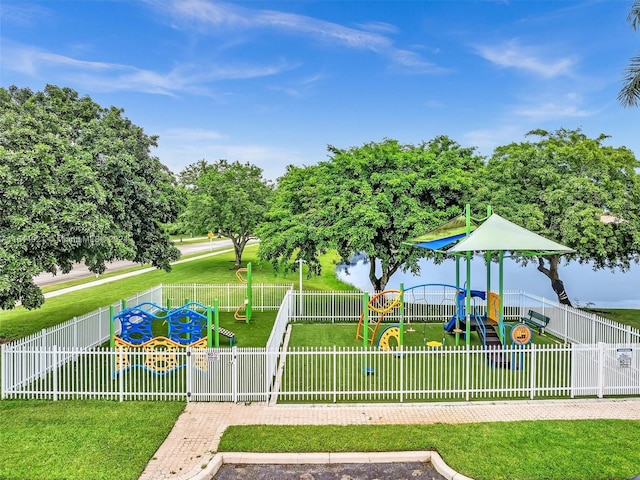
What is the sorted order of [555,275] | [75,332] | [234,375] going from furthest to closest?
[555,275] < [75,332] < [234,375]

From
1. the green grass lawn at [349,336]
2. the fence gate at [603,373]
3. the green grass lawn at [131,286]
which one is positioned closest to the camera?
the fence gate at [603,373]

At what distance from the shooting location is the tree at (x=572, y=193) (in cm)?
1752

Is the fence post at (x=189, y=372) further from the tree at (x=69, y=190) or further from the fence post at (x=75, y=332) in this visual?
the fence post at (x=75, y=332)

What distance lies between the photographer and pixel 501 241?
13203 millimetres

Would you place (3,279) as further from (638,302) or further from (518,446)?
(638,302)

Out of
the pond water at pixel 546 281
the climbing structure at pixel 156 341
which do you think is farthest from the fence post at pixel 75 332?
the pond water at pixel 546 281

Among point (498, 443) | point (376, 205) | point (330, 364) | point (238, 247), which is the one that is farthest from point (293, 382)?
point (238, 247)

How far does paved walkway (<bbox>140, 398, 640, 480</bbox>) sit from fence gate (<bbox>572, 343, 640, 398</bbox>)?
1.09 feet

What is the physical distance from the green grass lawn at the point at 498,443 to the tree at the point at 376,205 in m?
10.2

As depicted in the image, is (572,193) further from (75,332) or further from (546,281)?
(546,281)

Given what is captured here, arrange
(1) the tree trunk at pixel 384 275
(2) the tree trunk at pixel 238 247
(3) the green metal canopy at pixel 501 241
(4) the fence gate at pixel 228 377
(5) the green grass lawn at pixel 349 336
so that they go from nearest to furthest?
(4) the fence gate at pixel 228 377, (3) the green metal canopy at pixel 501 241, (5) the green grass lawn at pixel 349 336, (1) the tree trunk at pixel 384 275, (2) the tree trunk at pixel 238 247

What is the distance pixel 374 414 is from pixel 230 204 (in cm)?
2648

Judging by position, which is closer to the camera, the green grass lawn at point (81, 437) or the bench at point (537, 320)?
the green grass lawn at point (81, 437)

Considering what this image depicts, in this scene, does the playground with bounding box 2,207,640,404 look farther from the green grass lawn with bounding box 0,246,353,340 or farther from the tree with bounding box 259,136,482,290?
the green grass lawn with bounding box 0,246,353,340
